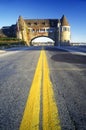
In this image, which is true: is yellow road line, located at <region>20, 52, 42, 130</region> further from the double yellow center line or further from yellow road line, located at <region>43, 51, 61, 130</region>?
yellow road line, located at <region>43, 51, 61, 130</region>

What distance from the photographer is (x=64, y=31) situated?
104 meters

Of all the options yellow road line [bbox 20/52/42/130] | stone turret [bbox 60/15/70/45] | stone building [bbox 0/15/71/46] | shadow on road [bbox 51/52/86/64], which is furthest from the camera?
stone turret [bbox 60/15/70/45]

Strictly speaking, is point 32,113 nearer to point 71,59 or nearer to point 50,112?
point 50,112

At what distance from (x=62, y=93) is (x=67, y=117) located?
62.9 inches

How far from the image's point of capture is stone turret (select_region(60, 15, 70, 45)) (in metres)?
103

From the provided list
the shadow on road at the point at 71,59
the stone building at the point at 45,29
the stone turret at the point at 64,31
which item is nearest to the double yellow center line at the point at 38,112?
the shadow on road at the point at 71,59

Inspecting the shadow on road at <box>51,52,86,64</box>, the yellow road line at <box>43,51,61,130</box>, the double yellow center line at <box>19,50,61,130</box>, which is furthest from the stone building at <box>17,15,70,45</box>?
the yellow road line at <box>43,51,61,130</box>

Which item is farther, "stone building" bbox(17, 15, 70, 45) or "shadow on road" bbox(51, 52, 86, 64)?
"stone building" bbox(17, 15, 70, 45)

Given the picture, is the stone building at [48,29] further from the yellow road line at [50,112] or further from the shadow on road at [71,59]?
the yellow road line at [50,112]

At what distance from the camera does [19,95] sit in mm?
5055

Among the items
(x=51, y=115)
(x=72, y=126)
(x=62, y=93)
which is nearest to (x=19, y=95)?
(x=62, y=93)

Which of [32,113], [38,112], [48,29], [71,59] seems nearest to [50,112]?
[38,112]

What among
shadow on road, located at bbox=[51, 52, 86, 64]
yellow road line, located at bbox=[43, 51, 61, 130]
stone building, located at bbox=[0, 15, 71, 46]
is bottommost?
shadow on road, located at bbox=[51, 52, 86, 64]

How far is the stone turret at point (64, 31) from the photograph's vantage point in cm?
10312
